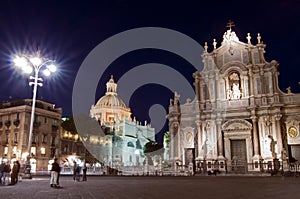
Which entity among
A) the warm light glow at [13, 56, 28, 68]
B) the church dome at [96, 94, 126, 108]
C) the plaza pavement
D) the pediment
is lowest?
the plaza pavement

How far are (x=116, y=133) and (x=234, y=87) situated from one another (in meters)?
44.6

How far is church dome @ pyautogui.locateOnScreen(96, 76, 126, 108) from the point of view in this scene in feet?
286

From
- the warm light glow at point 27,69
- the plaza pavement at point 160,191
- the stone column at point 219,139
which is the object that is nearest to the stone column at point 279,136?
the stone column at point 219,139

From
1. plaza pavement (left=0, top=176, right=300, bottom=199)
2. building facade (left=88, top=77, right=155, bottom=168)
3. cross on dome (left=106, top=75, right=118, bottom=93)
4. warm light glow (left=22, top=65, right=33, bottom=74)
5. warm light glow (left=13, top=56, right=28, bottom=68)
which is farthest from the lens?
cross on dome (left=106, top=75, right=118, bottom=93)

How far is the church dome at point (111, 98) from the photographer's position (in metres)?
87.3

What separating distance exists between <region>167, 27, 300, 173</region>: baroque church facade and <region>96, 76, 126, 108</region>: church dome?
5139 cm

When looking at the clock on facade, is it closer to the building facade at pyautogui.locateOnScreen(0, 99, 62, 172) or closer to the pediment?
the pediment

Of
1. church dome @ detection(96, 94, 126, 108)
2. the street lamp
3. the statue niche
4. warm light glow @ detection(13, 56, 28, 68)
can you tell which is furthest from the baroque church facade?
church dome @ detection(96, 94, 126, 108)

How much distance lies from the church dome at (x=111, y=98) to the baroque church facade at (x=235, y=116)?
51389 mm

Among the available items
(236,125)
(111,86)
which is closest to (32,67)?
(236,125)

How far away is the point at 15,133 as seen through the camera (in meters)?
44.3

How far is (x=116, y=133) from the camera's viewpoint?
74438mm

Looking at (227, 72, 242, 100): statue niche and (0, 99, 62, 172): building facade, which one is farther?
(0, 99, 62, 172): building facade

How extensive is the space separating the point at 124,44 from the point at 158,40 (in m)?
4.01
